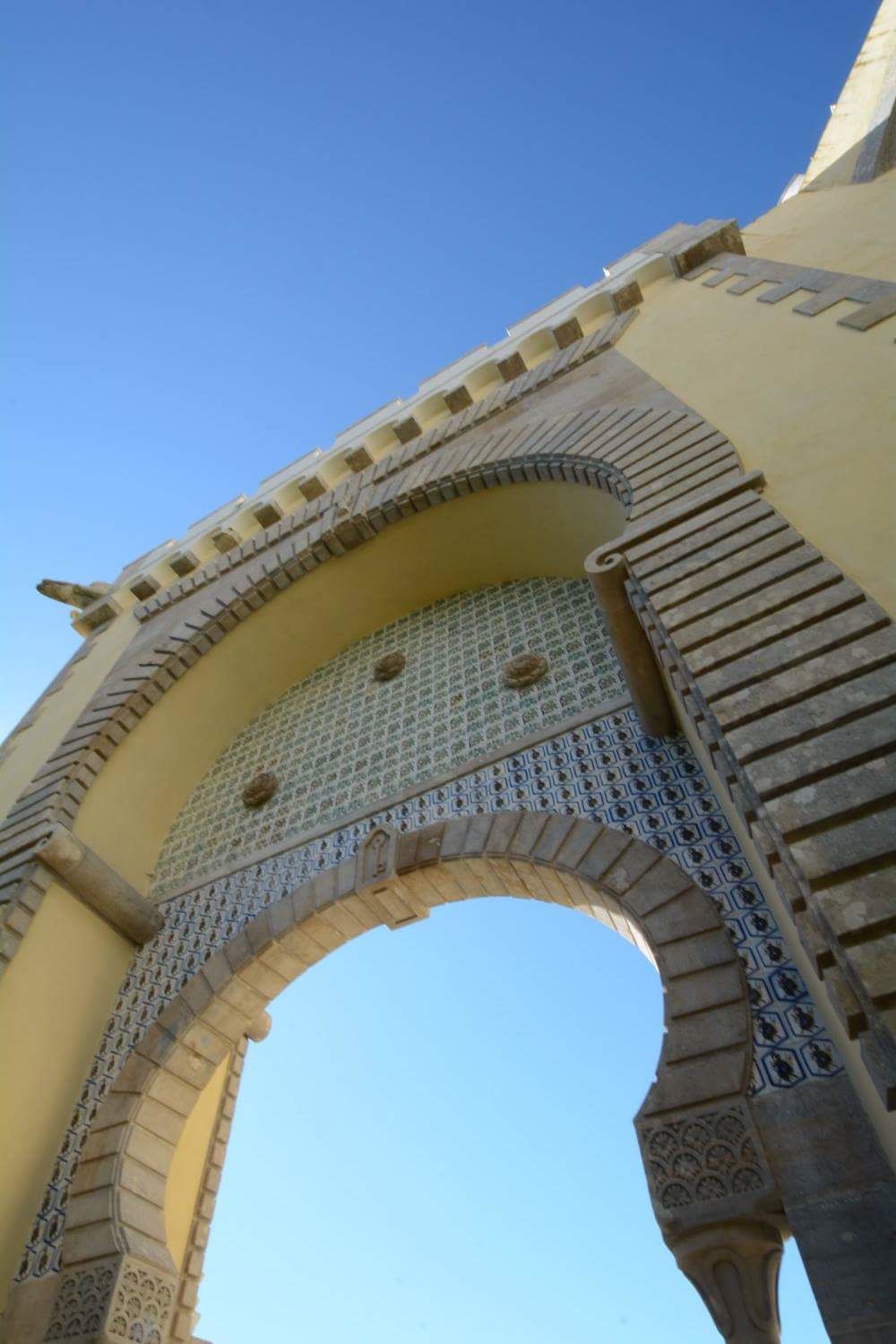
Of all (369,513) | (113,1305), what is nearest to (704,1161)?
(113,1305)

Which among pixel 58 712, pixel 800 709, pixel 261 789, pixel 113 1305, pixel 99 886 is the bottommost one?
pixel 113 1305

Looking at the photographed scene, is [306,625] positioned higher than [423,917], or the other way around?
[306,625]

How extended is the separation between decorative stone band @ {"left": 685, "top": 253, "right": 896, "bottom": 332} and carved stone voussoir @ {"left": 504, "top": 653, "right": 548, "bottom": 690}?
2.13m

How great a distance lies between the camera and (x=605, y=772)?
3.98 meters

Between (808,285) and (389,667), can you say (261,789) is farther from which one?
(808,285)

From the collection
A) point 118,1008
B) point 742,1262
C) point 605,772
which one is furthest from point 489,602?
A: point 742,1262

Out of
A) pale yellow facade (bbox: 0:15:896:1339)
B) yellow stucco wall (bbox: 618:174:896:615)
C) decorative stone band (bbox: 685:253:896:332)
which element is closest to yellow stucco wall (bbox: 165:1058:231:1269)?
pale yellow facade (bbox: 0:15:896:1339)

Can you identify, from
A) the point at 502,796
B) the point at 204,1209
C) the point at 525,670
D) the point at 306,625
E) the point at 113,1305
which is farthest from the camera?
the point at 306,625

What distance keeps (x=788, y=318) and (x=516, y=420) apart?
194 centimetres

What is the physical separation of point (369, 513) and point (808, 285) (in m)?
2.99

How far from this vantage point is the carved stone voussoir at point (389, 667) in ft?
19.4

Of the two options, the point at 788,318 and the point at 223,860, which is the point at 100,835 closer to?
the point at 223,860

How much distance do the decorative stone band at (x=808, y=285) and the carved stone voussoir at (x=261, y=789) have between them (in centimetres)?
390

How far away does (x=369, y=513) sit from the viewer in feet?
20.0
